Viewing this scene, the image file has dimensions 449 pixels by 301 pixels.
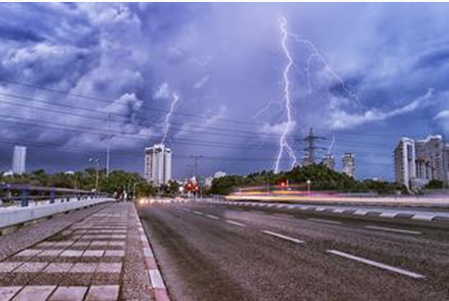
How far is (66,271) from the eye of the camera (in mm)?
7297

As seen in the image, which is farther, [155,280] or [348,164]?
[348,164]

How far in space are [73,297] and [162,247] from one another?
5943 mm

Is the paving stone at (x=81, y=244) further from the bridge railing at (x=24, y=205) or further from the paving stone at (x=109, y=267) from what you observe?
the bridge railing at (x=24, y=205)

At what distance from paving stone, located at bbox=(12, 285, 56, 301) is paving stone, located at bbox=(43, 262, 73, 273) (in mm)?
1160

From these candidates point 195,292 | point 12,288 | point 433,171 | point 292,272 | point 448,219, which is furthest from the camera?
point 433,171

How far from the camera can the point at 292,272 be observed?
304 inches

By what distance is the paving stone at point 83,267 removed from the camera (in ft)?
24.0

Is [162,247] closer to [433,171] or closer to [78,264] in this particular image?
[78,264]

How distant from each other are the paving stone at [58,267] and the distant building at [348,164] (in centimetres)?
11652

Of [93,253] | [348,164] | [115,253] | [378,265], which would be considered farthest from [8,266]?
[348,164]

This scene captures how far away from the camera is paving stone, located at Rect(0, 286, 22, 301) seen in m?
5.51

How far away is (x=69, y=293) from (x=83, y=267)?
193cm

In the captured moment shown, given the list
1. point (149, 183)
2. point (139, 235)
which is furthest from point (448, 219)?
point (149, 183)

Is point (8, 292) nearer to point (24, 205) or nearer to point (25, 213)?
point (25, 213)
